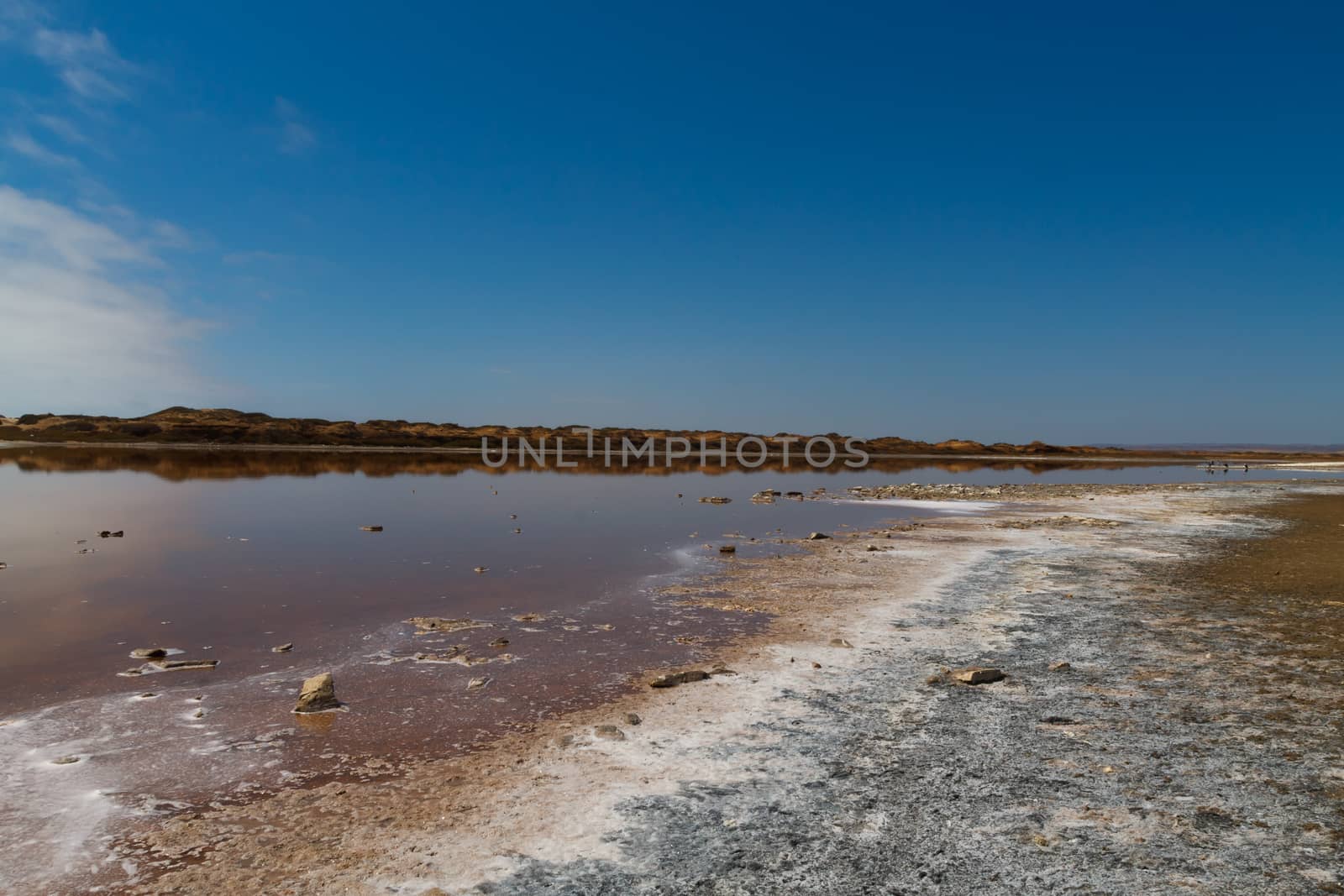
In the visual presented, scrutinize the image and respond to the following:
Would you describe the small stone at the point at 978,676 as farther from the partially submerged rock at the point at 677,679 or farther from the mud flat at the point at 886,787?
the partially submerged rock at the point at 677,679

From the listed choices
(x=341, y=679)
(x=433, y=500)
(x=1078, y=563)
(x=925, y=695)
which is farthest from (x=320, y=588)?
(x=433, y=500)

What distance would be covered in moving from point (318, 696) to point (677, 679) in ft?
11.9

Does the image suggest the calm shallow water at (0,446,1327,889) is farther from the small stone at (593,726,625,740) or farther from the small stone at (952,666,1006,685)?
the small stone at (952,666,1006,685)

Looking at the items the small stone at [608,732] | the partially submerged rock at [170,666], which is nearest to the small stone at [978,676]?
the small stone at [608,732]

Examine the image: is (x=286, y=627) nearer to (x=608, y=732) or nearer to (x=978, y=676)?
(x=608, y=732)

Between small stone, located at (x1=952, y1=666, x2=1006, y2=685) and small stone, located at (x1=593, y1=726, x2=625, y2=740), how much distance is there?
3837 mm

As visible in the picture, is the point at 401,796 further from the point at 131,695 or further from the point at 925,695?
the point at 925,695

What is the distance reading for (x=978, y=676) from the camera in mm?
8180

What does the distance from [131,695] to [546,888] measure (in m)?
5.71

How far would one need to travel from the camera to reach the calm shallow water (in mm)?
6223

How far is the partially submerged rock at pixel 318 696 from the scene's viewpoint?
731 cm

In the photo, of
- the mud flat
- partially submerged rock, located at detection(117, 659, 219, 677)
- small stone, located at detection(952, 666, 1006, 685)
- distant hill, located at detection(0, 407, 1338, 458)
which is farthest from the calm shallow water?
distant hill, located at detection(0, 407, 1338, 458)

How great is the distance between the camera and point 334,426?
407ft

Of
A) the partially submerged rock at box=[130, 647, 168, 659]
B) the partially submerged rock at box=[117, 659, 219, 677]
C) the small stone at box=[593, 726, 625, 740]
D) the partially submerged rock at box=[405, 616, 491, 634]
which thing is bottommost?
the small stone at box=[593, 726, 625, 740]
